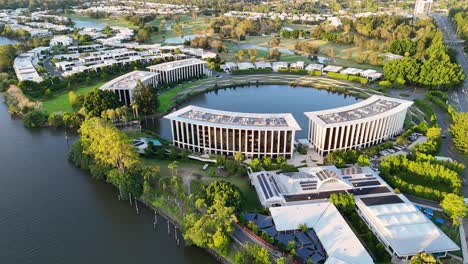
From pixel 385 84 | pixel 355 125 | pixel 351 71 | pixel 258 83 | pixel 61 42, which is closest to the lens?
pixel 355 125

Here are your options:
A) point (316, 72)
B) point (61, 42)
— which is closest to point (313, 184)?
point (316, 72)

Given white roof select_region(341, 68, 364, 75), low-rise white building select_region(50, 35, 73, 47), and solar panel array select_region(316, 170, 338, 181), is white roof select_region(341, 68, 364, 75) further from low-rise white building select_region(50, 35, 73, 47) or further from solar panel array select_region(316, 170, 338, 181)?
low-rise white building select_region(50, 35, 73, 47)

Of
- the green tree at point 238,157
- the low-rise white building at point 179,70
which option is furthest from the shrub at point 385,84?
the green tree at point 238,157

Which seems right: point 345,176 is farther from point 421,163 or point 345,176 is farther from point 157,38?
point 157,38

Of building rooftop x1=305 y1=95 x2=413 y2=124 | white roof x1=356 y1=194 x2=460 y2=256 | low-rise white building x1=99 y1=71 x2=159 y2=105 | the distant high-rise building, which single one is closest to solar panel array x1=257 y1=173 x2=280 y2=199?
white roof x1=356 y1=194 x2=460 y2=256

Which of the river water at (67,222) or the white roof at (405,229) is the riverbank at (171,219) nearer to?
the river water at (67,222)

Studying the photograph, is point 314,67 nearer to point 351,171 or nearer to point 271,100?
point 271,100
